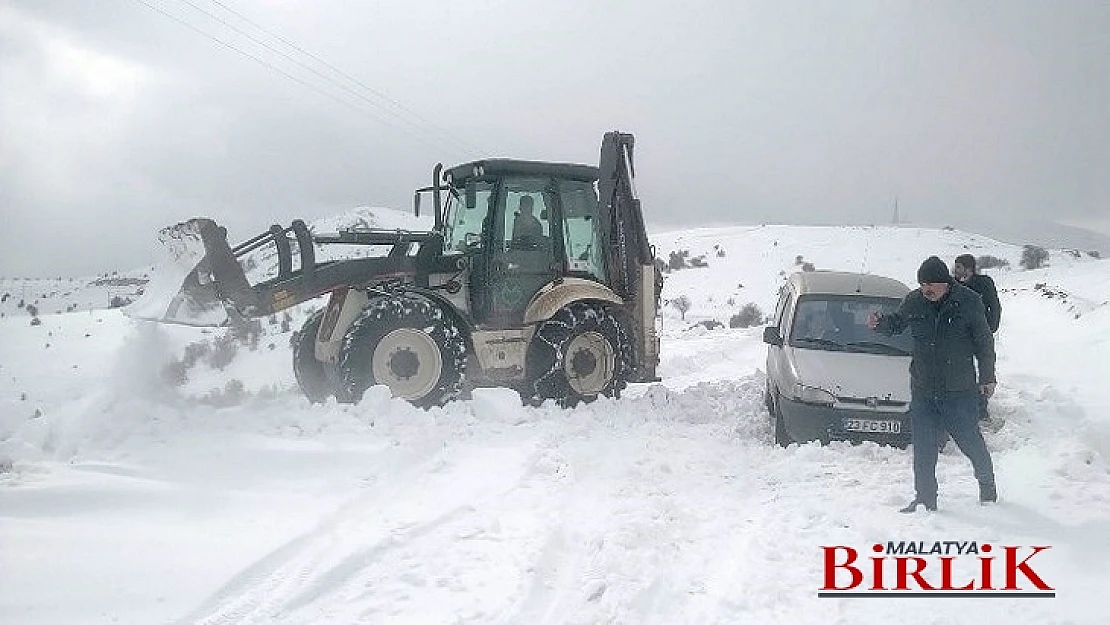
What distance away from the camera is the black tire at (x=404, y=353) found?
8102 millimetres

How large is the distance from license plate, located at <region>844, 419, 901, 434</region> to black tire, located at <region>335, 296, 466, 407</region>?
4023 millimetres

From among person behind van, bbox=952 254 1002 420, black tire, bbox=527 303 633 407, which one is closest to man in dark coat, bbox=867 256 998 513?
person behind van, bbox=952 254 1002 420

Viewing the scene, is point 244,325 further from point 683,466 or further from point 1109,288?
point 1109,288

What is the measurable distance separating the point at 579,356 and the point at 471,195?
7.73 feet

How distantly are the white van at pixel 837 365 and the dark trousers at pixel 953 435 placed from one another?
5.73 feet

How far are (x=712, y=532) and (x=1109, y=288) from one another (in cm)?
1990

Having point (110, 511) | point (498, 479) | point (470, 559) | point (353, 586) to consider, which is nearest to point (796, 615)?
point (470, 559)

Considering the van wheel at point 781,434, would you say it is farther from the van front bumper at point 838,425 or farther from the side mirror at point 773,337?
the side mirror at point 773,337

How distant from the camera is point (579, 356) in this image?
9.17 meters

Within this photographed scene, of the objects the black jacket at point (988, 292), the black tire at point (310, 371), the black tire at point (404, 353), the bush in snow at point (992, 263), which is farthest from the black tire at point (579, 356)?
the bush in snow at point (992, 263)

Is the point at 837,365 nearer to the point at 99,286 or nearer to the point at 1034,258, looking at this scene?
the point at 1034,258

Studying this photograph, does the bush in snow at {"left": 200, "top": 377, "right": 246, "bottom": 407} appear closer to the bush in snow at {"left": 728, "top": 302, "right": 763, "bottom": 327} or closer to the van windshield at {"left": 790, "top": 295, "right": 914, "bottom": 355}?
the van windshield at {"left": 790, "top": 295, "right": 914, "bottom": 355}

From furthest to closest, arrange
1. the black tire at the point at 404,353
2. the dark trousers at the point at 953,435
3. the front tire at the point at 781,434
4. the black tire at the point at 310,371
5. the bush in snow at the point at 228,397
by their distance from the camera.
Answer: the black tire at the point at 310,371 < the bush in snow at the point at 228,397 < the black tire at the point at 404,353 < the front tire at the point at 781,434 < the dark trousers at the point at 953,435

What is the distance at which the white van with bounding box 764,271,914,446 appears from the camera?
6773mm
